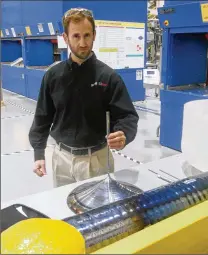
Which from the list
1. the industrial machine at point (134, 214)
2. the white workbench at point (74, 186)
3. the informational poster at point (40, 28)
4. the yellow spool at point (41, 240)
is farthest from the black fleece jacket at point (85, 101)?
the informational poster at point (40, 28)

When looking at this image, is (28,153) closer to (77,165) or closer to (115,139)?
(77,165)

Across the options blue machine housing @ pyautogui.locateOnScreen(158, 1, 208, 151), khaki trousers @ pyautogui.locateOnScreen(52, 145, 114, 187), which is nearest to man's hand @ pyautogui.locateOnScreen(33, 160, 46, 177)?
khaki trousers @ pyautogui.locateOnScreen(52, 145, 114, 187)

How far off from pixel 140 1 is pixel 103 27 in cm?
116

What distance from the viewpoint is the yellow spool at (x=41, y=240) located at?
481 millimetres

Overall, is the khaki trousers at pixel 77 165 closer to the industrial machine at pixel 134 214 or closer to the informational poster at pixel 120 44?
the industrial machine at pixel 134 214

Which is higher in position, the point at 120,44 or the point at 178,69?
the point at 120,44

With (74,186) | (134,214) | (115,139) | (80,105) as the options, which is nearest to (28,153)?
(80,105)

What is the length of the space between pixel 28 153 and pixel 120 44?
9.24 feet

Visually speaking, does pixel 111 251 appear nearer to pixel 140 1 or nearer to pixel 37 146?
pixel 37 146

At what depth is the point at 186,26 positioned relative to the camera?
2812 mm

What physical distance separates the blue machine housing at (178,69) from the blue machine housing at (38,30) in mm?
2404

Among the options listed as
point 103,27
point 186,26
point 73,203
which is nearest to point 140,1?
point 103,27

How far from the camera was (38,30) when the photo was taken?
5.82 metres

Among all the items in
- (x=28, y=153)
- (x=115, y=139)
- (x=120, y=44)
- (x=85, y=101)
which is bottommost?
(x=28, y=153)
